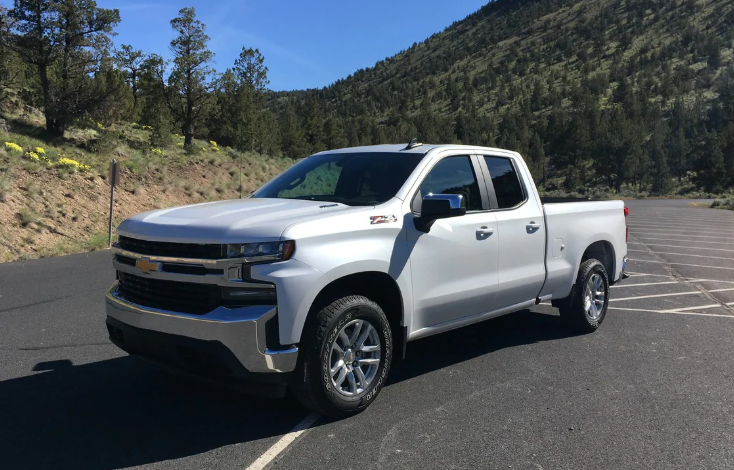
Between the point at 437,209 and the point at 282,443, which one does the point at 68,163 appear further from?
the point at 282,443

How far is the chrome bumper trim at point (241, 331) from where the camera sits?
341cm

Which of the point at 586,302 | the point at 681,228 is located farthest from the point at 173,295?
the point at 681,228

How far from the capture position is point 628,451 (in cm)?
357

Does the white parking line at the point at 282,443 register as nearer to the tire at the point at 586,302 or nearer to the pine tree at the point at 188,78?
the tire at the point at 586,302

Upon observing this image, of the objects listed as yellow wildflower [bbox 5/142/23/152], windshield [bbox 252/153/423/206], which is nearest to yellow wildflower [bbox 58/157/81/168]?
yellow wildflower [bbox 5/142/23/152]

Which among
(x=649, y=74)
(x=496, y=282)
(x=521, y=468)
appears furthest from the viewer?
(x=649, y=74)

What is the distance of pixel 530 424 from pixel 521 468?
0.64 m

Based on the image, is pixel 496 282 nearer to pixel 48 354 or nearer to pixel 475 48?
pixel 48 354

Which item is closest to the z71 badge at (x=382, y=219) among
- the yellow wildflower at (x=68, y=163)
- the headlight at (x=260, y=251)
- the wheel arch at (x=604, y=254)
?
the headlight at (x=260, y=251)

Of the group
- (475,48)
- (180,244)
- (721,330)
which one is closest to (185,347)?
(180,244)

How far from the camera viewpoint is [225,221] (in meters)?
3.68

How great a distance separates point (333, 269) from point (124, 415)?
1836 millimetres

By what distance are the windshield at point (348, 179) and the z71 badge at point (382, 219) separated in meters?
0.23

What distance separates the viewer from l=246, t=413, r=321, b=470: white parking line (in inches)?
132
